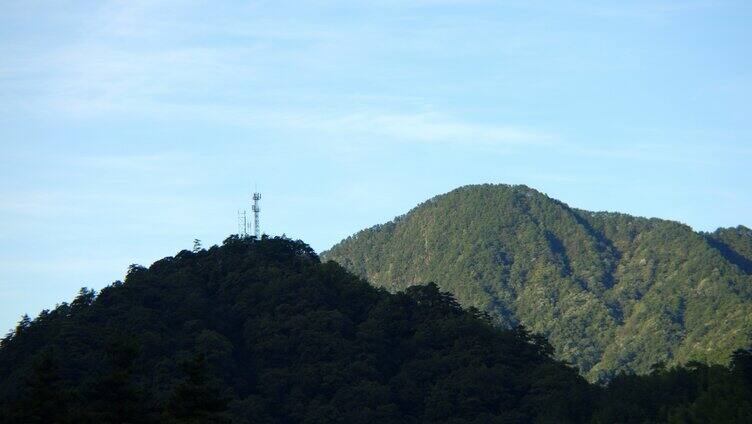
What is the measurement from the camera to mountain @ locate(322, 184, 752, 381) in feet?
464

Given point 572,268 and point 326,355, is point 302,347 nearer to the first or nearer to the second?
point 326,355

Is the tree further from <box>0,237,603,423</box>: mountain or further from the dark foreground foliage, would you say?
<box>0,237,603,423</box>: mountain

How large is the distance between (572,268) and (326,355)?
82672 millimetres

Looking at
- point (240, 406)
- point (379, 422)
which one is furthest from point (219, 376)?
point (379, 422)

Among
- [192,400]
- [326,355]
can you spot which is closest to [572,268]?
[326,355]

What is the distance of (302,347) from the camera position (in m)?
87.0

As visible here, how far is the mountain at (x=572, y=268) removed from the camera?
14150 centimetres

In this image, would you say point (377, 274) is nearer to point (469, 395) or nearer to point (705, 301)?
point (705, 301)

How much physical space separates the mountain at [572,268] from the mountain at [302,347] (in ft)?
146

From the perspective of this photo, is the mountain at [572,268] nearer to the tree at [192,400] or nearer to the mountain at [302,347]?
the mountain at [302,347]

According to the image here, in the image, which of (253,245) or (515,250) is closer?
(253,245)

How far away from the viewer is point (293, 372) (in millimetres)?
85062

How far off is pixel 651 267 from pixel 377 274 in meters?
36.7

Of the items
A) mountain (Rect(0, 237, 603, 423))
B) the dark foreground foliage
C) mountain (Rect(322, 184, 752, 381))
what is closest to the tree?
the dark foreground foliage
